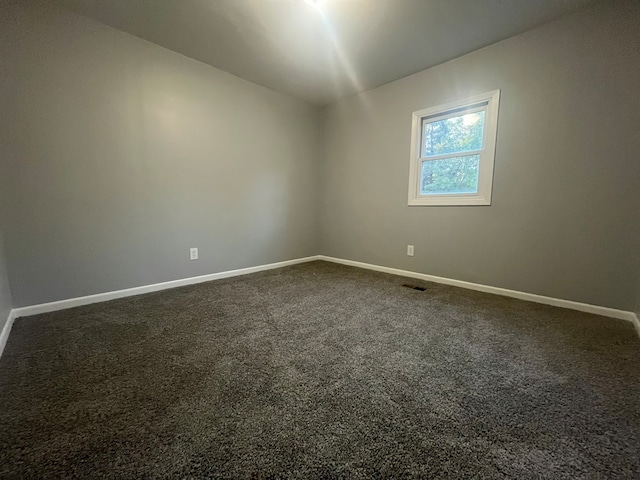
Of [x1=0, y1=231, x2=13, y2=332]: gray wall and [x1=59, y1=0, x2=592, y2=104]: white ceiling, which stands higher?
[x1=59, y1=0, x2=592, y2=104]: white ceiling

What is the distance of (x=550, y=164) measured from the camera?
2182 mm

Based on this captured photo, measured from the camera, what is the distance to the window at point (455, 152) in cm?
250

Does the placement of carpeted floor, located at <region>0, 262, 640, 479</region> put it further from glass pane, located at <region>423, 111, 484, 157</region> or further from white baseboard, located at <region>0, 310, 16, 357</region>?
glass pane, located at <region>423, 111, 484, 157</region>

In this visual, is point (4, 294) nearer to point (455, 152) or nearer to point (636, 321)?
point (455, 152)

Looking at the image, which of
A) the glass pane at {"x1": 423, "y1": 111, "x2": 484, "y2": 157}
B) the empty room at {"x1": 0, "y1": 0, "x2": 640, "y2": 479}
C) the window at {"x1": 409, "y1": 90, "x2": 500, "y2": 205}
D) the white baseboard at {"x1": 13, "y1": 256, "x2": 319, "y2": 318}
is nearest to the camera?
the empty room at {"x1": 0, "y1": 0, "x2": 640, "y2": 479}

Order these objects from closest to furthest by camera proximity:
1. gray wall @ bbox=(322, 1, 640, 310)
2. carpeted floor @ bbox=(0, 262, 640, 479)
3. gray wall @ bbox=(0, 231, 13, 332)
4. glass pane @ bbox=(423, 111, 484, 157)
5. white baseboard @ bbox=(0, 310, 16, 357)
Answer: carpeted floor @ bbox=(0, 262, 640, 479), white baseboard @ bbox=(0, 310, 16, 357), gray wall @ bbox=(0, 231, 13, 332), gray wall @ bbox=(322, 1, 640, 310), glass pane @ bbox=(423, 111, 484, 157)

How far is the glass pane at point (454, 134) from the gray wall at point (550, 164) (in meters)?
0.21

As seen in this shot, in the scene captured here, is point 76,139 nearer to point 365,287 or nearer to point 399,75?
point 365,287

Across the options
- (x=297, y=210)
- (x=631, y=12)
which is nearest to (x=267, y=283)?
(x=297, y=210)

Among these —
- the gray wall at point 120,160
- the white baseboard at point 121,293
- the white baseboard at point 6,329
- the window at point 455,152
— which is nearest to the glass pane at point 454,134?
the window at point 455,152

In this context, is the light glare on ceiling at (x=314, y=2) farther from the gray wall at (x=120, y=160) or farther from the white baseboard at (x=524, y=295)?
the white baseboard at (x=524, y=295)

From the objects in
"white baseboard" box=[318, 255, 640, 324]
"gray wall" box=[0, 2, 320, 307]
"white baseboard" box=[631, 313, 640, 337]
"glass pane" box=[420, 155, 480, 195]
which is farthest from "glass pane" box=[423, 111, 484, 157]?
"gray wall" box=[0, 2, 320, 307]

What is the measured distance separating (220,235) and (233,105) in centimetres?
155

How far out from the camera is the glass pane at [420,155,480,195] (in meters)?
2.64
